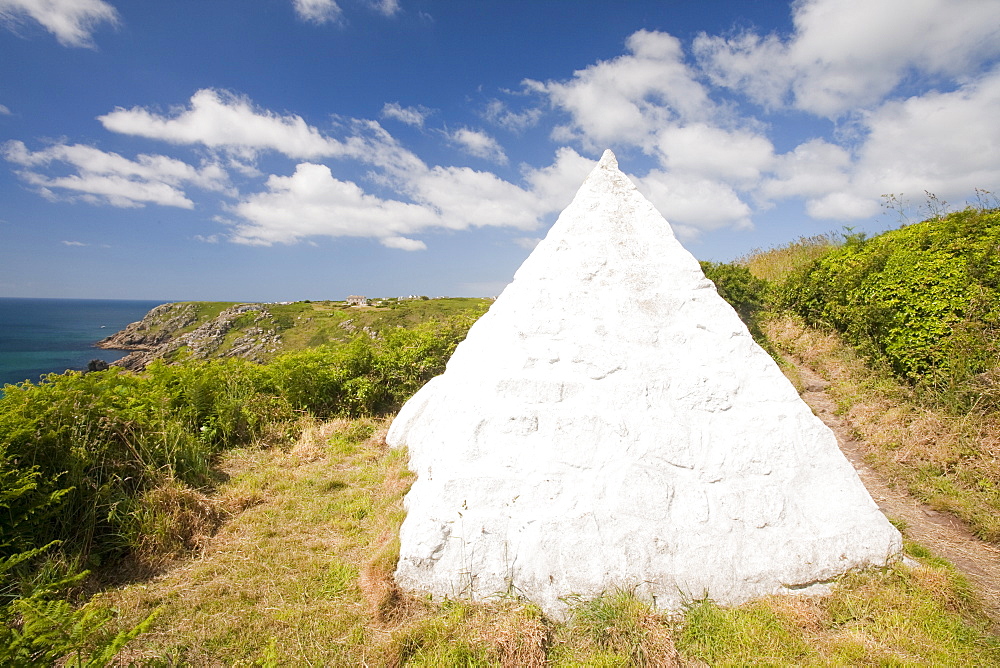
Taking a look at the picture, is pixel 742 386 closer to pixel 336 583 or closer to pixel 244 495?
pixel 336 583

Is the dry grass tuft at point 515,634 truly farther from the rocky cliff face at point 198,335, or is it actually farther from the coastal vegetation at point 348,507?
the rocky cliff face at point 198,335

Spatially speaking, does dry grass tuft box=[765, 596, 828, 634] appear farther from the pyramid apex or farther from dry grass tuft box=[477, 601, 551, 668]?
the pyramid apex

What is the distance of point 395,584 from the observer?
414 centimetres

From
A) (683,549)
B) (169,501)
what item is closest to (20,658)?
(169,501)

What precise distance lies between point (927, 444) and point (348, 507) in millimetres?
9206

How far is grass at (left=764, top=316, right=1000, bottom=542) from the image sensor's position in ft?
18.7

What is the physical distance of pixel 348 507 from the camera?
231 inches

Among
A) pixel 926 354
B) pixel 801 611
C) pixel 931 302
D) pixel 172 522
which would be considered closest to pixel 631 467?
pixel 801 611

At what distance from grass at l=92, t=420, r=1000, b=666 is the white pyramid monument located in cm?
21

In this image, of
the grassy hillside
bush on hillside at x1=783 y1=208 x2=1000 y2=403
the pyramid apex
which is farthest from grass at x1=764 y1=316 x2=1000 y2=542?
the pyramid apex

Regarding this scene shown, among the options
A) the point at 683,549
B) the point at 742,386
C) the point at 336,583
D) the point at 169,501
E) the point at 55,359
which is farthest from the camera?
the point at 55,359

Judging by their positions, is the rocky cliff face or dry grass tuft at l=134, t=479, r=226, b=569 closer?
dry grass tuft at l=134, t=479, r=226, b=569

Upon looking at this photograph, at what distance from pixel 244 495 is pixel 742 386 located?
269 inches

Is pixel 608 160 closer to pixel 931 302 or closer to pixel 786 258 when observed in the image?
pixel 931 302
